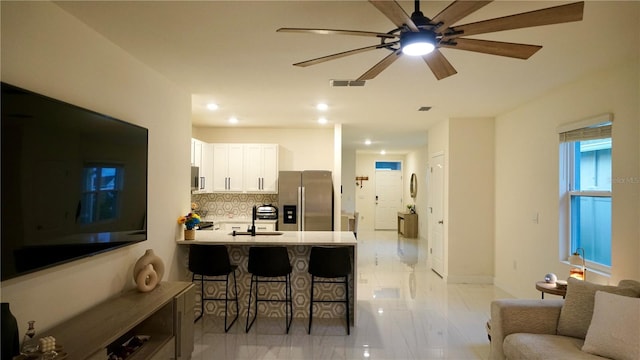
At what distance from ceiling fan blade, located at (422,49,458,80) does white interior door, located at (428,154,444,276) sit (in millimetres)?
3748

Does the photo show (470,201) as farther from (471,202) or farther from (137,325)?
(137,325)

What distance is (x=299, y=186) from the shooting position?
19.5 feet

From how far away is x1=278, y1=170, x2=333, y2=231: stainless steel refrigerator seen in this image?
232 inches

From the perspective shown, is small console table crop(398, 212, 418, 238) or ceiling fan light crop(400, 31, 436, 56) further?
small console table crop(398, 212, 418, 238)

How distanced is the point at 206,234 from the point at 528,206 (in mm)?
4125

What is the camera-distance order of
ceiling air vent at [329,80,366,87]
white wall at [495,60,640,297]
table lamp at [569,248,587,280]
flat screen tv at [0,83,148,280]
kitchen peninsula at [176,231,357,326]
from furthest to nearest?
kitchen peninsula at [176,231,357,326] < ceiling air vent at [329,80,366,87] < table lamp at [569,248,587,280] < white wall at [495,60,640,297] < flat screen tv at [0,83,148,280]

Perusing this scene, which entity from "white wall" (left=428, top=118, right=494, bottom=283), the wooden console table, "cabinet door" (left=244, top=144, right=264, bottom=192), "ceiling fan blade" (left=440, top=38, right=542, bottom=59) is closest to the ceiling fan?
"ceiling fan blade" (left=440, top=38, right=542, bottom=59)

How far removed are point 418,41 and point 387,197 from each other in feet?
34.4

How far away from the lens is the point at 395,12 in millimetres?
1570

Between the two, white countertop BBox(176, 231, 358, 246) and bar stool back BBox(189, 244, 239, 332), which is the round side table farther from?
bar stool back BBox(189, 244, 239, 332)

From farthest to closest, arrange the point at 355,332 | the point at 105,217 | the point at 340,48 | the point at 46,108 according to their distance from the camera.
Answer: the point at 355,332 < the point at 340,48 < the point at 105,217 < the point at 46,108

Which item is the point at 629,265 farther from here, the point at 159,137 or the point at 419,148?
the point at 419,148

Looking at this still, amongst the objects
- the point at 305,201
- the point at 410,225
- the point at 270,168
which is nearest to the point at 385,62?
the point at 305,201

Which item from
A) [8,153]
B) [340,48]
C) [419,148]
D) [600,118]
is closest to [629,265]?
[600,118]
